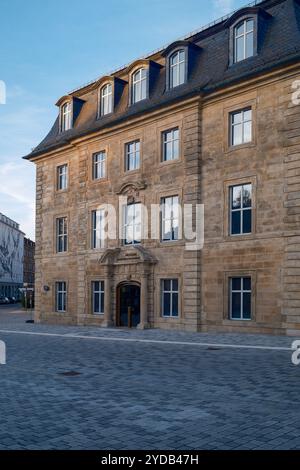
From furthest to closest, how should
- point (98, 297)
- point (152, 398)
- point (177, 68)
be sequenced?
1. point (98, 297)
2. point (177, 68)
3. point (152, 398)

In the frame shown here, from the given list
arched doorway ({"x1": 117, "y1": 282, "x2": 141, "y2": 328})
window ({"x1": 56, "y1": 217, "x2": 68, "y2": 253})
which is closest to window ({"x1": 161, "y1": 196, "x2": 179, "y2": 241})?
arched doorway ({"x1": 117, "y1": 282, "x2": 141, "y2": 328})

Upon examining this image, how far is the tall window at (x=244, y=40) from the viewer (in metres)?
22.7

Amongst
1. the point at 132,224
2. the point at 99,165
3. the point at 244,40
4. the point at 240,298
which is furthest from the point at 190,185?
the point at 99,165

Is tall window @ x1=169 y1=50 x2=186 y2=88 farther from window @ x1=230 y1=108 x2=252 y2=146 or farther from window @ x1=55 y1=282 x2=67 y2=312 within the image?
window @ x1=55 y1=282 x2=67 y2=312

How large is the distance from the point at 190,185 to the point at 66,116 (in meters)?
12.7

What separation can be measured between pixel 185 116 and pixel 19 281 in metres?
94.9

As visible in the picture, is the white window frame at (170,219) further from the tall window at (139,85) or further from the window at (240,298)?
the tall window at (139,85)

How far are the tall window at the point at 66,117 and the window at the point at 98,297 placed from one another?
1024 centimetres

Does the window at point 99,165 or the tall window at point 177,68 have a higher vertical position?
the tall window at point 177,68

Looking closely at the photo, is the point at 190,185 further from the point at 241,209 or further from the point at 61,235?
the point at 61,235

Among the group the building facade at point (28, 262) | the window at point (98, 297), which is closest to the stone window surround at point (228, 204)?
the window at point (98, 297)

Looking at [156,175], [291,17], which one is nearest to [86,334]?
[156,175]

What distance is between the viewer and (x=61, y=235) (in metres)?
31.7
